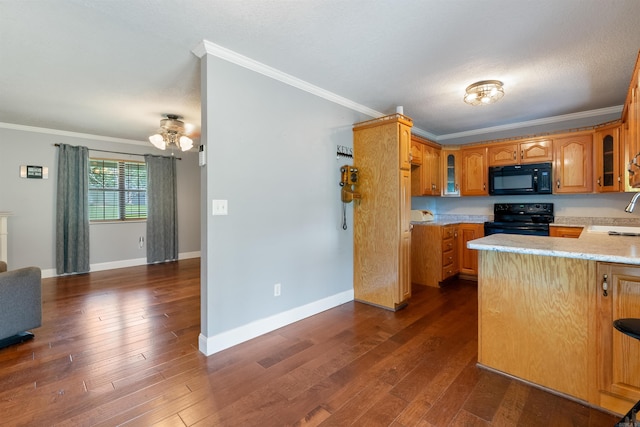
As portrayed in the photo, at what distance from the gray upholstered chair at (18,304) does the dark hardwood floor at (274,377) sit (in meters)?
0.13

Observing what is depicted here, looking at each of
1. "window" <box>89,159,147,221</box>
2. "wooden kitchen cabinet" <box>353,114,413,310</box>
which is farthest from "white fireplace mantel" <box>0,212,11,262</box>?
"wooden kitchen cabinet" <box>353,114,413,310</box>

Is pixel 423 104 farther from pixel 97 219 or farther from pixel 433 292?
pixel 97 219

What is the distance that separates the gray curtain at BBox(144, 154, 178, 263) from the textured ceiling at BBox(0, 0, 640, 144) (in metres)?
2.11

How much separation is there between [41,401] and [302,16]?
116 inches

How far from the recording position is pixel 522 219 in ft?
14.1

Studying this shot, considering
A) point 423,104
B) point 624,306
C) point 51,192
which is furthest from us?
point 51,192

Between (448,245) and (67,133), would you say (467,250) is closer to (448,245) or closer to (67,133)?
(448,245)

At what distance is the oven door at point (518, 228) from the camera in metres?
3.93

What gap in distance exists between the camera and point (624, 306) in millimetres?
1532

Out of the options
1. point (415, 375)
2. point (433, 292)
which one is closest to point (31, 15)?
point (415, 375)

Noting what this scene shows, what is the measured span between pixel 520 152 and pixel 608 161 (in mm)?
943

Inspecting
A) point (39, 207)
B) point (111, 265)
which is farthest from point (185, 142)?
point (111, 265)

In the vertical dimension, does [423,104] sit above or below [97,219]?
above

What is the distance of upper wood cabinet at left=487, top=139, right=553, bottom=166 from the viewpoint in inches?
157
